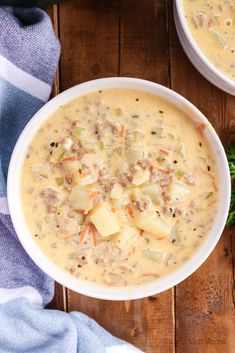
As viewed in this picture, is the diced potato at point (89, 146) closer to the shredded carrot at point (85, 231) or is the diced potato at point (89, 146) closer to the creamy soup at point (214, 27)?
the shredded carrot at point (85, 231)

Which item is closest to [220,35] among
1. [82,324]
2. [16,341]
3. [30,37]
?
[30,37]

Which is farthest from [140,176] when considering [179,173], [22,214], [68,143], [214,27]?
[214,27]

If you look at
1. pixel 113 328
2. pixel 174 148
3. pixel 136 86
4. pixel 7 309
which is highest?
pixel 136 86

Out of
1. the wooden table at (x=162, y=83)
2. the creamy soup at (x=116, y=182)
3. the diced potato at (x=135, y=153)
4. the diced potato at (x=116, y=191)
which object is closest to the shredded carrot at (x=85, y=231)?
the creamy soup at (x=116, y=182)

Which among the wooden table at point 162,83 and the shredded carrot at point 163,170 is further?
the wooden table at point 162,83

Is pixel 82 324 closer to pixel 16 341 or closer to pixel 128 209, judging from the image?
pixel 16 341
